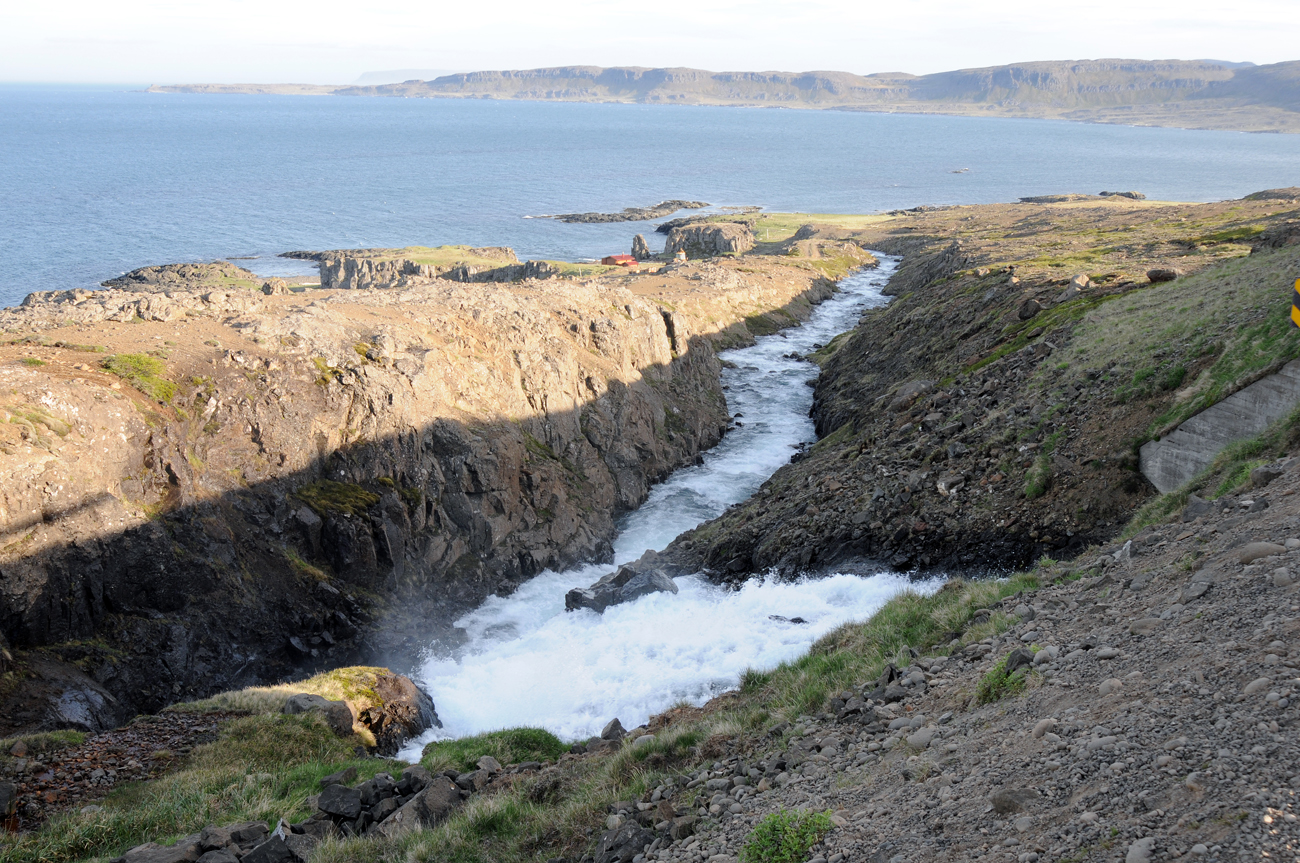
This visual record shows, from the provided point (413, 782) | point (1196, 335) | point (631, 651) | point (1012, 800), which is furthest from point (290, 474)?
point (1196, 335)

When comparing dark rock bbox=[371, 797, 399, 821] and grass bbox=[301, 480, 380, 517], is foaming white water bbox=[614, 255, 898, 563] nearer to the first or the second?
grass bbox=[301, 480, 380, 517]

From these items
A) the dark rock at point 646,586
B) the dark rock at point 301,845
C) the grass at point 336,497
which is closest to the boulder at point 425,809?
the dark rock at point 301,845

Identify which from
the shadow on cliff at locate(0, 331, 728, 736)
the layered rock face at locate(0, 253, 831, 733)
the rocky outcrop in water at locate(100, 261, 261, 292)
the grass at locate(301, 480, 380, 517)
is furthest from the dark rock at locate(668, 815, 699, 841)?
the rocky outcrop in water at locate(100, 261, 261, 292)

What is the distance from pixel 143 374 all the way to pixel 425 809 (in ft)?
62.2

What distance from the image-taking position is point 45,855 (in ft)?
37.0

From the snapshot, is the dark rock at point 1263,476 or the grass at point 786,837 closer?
the grass at point 786,837

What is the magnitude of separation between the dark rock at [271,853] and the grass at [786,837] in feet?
20.7

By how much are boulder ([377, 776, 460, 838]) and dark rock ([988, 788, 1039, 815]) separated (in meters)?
8.18

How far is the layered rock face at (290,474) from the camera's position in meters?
20.6

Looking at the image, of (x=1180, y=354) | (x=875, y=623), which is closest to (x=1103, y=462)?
(x=1180, y=354)

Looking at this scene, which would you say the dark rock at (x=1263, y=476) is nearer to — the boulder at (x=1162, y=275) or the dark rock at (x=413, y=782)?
the dark rock at (x=413, y=782)

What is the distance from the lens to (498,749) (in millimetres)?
15906

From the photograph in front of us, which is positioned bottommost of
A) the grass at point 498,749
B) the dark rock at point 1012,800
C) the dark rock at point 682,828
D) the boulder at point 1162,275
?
the grass at point 498,749

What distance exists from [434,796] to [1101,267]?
168ft
